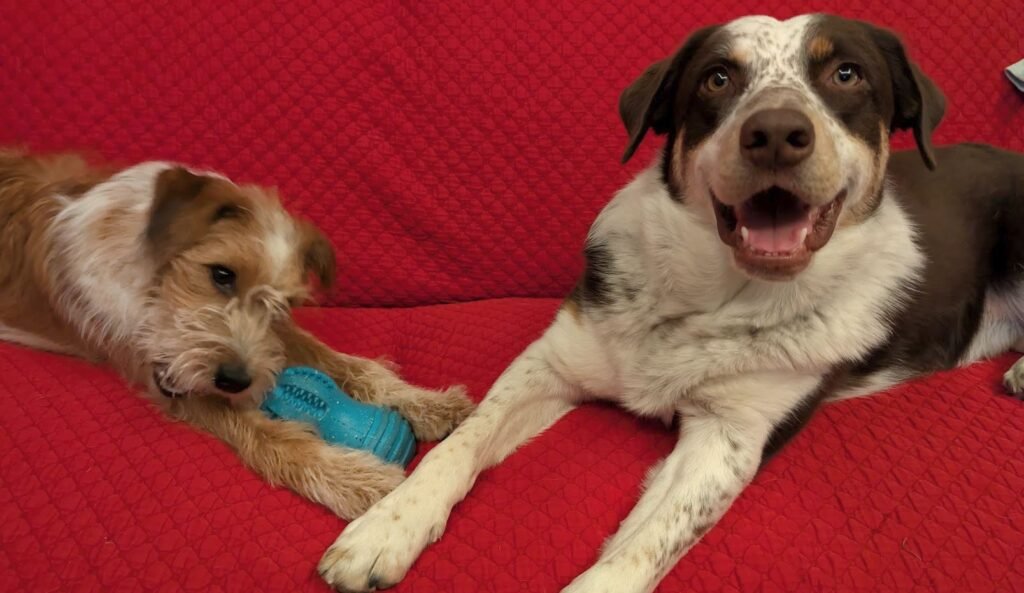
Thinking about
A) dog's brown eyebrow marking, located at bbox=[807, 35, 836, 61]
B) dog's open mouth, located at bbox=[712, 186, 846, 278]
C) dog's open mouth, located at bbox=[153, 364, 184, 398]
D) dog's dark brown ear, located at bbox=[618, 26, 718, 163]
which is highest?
dog's brown eyebrow marking, located at bbox=[807, 35, 836, 61]

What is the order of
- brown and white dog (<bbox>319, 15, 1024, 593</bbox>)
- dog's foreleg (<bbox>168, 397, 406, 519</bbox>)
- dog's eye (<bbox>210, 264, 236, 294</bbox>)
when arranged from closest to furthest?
brown and white dog (<bbox>319, 15, 1024, 593</bbox>) → dog's foreleg (<bbox>168, 397, 406, 519</bbox>) → dog's eye (<bbox>210, 264, 236, 294</bbox>)

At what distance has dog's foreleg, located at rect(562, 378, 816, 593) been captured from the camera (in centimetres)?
135

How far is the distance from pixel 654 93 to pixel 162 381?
4.45ft

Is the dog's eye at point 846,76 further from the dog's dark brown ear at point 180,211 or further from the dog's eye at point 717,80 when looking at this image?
the dog's dark brown ear at point 180,211

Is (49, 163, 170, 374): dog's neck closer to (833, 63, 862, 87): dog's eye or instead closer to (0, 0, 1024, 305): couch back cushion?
(0, 0, 1024, 305): couch back cushion

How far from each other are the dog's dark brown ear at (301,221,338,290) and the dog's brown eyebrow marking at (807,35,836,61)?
1338mm

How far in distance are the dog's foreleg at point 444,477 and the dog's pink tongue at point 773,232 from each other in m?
0.63

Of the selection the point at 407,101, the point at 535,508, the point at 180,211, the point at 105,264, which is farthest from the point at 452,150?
the point at 535,508

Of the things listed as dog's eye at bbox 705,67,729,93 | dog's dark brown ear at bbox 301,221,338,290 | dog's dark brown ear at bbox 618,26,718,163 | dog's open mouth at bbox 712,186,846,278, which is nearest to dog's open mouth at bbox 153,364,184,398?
dog's dark brown ear at bbox 301,221,338,290

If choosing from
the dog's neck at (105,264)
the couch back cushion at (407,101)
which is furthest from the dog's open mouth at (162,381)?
the couch back cushion at (407,101)

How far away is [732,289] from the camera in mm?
1717

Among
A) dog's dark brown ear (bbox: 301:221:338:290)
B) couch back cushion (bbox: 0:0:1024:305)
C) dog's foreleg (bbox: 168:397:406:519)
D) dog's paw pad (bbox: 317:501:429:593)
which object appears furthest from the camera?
couch back cushion (bbox: 0:0:1024:305)

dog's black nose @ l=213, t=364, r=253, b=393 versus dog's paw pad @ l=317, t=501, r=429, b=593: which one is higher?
dog's black nose @ l=213, t=364, r=253, b=393

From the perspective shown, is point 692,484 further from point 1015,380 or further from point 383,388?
point 1015,380
